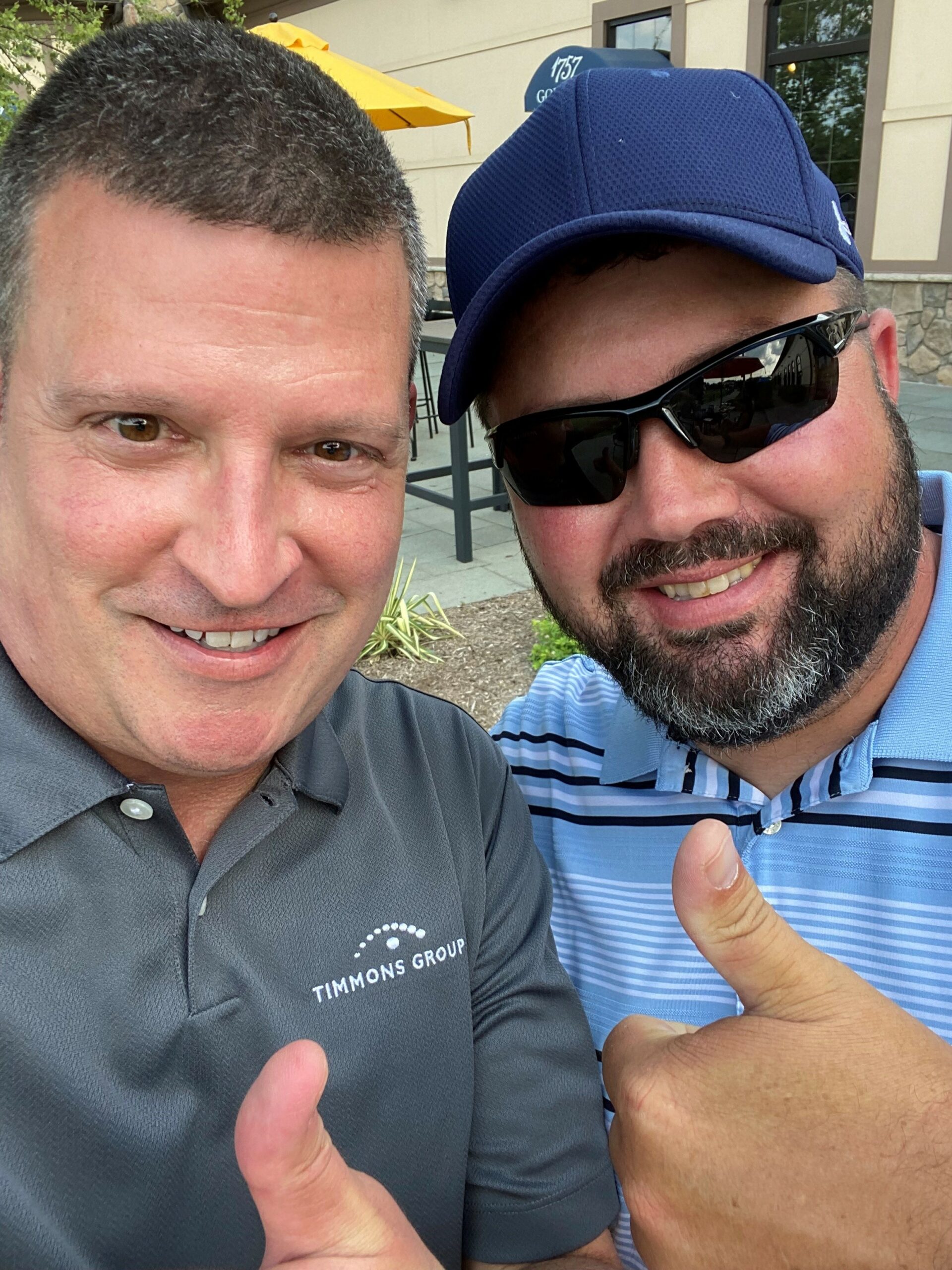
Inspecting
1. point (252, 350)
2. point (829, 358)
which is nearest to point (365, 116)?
point (252, 350)

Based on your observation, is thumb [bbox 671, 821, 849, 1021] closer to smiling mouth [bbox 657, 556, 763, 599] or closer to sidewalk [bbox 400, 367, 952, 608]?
smiling mouth [bbox 657, 556, 763, 599]

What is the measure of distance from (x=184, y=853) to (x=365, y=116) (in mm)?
1155

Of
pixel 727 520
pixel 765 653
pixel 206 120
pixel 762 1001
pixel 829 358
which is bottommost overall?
pixel 762 1001

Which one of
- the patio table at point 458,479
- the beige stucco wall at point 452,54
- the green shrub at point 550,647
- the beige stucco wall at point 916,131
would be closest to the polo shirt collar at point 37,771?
the green shrub at point 550,647

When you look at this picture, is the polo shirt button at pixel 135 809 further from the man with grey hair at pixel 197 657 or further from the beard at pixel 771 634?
the beard at pixel 771 634

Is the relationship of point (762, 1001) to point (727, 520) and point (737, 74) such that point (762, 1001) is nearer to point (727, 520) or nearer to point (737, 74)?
point (727, 520)

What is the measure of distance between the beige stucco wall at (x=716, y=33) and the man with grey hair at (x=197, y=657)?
11514mm

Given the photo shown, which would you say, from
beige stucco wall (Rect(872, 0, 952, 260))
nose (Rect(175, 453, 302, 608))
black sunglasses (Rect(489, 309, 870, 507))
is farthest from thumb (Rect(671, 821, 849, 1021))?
beige stucco wall (Rect(872, 0, 952, 260))

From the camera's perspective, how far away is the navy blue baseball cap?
1.58m

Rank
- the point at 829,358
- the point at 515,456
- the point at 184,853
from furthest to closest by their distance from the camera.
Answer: the point at 515,456 → the point at 829,358 → the point at 184,853

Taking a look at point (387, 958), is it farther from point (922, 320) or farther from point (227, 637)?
point (922, 320)

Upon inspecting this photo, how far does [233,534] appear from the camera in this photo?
3.91 ft

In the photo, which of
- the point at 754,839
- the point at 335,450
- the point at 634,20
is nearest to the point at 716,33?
the point at 634,20

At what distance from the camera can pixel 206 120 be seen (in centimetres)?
120
